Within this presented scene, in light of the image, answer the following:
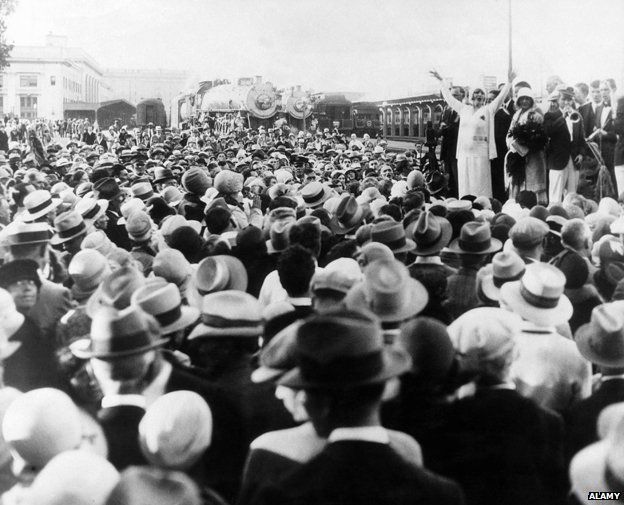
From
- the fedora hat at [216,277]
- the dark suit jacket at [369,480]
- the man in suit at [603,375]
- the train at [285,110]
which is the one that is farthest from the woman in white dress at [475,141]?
the train at [285,110]

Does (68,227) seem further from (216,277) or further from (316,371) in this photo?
(316,371)

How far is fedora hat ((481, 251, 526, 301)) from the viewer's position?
3678 mm

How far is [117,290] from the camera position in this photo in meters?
3.41

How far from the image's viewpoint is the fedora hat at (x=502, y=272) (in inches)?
145

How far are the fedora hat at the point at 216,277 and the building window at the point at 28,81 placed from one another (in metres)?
16.5

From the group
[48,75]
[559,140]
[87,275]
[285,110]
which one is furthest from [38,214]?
Answer: [285,110]

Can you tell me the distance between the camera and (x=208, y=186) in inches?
282

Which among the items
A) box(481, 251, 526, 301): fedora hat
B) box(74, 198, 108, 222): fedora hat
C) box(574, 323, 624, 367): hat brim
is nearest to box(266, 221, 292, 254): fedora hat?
box(481, 251, 526, 301): fedora hat

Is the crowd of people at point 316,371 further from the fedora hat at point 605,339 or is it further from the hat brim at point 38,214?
the hat brim at point 38,214

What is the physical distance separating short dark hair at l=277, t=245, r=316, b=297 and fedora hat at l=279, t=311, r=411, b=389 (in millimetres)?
1432

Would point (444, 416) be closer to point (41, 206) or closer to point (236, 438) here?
point (236, 438)

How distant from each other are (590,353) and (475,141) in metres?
6.82

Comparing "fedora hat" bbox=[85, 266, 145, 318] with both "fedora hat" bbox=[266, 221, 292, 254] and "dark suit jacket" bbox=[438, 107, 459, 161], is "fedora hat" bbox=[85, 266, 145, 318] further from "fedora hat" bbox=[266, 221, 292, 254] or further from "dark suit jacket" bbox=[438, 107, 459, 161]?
"dark suit jacket" bbox=[438, 107, 459, 161]

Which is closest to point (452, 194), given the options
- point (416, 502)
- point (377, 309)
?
point (377, 309)
